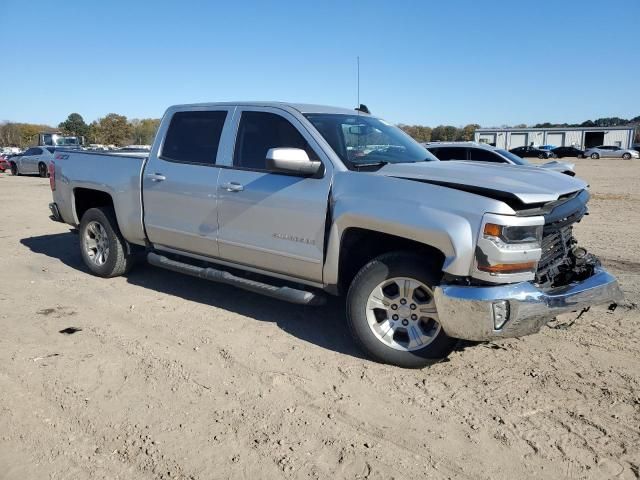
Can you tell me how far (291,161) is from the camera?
412cm

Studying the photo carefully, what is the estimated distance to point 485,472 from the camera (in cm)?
279

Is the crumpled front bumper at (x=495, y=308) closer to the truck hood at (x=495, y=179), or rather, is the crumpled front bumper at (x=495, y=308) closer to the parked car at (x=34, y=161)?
the truck hood at (x=495, y=179)

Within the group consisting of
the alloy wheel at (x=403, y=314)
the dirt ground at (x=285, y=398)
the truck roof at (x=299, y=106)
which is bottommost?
the dirt ground at (x=285, y=398)

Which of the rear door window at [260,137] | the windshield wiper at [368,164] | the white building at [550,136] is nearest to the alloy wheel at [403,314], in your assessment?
the windshield wiper at [368,164]

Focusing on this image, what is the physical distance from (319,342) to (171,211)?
2.06 metres

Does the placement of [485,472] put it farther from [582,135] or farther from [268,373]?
[582,135]

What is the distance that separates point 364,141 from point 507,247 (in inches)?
70.4

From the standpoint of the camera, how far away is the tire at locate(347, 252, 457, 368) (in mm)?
3859

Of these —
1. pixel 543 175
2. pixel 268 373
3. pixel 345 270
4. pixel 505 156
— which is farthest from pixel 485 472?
pixel 505 156

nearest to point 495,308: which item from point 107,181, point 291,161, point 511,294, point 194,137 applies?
point 511,294

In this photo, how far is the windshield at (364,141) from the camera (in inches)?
177

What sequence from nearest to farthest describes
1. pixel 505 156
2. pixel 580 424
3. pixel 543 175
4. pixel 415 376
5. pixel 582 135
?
1. pixel 580 424
2. pixel 415 376
3. pixel 543 175
4. pixel 505 156
5. pixel 582 135

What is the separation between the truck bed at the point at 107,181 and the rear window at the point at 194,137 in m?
0.43

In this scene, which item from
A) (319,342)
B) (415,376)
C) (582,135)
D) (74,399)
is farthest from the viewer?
(582,135)
